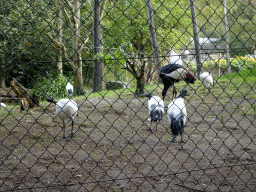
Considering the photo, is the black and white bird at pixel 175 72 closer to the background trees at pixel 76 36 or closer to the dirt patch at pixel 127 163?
the background trees at pixel 76 36

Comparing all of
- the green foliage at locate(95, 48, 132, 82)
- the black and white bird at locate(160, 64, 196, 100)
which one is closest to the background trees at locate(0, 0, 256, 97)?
the green foliage at locate(95, 48, 132, 82)

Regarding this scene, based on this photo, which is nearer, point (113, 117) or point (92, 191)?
point (92, 191)

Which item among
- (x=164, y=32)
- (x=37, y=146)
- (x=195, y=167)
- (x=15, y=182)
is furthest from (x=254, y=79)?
(x=15, y=182)

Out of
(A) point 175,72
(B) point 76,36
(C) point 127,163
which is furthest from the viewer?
(B) point 76,36

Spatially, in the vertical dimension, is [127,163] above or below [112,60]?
below

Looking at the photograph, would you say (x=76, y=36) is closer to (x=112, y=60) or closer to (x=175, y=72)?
(x=175, y=72)

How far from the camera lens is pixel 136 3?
10.5 m

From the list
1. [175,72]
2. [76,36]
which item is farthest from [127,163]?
[76,36]

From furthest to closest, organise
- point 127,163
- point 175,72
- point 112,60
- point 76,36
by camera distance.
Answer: point 76,36
point 175,72
point 112,60
point 127,163

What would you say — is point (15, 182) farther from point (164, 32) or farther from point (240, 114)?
point (164, 32)

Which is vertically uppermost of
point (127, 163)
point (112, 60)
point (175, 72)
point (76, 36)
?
point (76, 36)

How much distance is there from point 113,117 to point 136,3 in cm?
648

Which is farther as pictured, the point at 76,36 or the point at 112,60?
the point at 76,36

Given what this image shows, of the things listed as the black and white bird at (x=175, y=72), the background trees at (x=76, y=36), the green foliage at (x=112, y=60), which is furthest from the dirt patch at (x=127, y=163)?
the black and white bird at (x=175, y=72)
